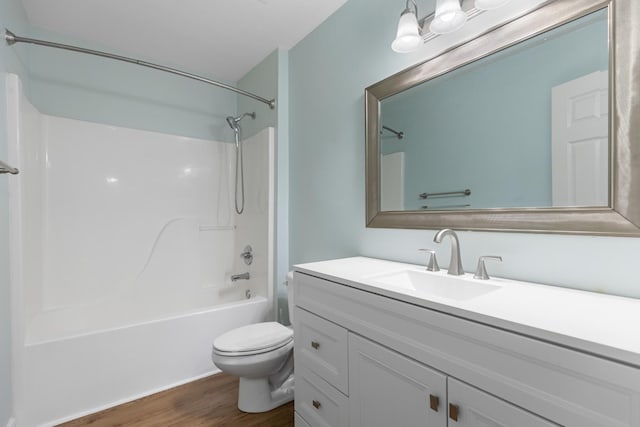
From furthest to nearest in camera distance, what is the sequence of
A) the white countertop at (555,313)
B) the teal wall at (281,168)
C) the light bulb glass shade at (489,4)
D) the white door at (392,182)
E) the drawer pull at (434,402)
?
the teal wall at (281,168) → the white door at (392,182) → the light bulb glass shade at (489,4) → the drawer pull at (434,402) → the white countertop at (555,313)

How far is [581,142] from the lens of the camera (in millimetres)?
954

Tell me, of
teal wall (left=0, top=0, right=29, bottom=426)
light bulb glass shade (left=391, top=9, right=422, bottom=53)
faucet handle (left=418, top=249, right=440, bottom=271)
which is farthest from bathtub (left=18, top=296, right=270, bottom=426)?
light bulb glass shade (left=391, top=9, right=422, bottom=53)

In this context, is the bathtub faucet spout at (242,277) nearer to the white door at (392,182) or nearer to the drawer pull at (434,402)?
the white door at (392,182)

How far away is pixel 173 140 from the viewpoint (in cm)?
264

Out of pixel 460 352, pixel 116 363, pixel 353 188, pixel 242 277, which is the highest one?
pixel 353 188

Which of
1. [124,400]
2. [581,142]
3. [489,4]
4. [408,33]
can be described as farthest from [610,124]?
[124,400]

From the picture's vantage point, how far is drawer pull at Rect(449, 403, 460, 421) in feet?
2.55

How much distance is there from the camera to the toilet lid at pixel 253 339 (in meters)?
1.59

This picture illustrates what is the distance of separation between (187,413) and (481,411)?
5.32ft

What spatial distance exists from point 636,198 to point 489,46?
2.37 ft

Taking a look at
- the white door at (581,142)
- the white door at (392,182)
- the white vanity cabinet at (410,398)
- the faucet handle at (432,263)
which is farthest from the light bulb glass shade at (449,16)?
the white vanity cabinet at (410,398)

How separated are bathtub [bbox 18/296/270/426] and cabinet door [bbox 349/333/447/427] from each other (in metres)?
1.31

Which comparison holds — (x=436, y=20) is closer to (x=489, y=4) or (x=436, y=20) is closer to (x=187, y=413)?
(x=489, y=4)

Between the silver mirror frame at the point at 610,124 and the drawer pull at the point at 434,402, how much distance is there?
2.14ft
